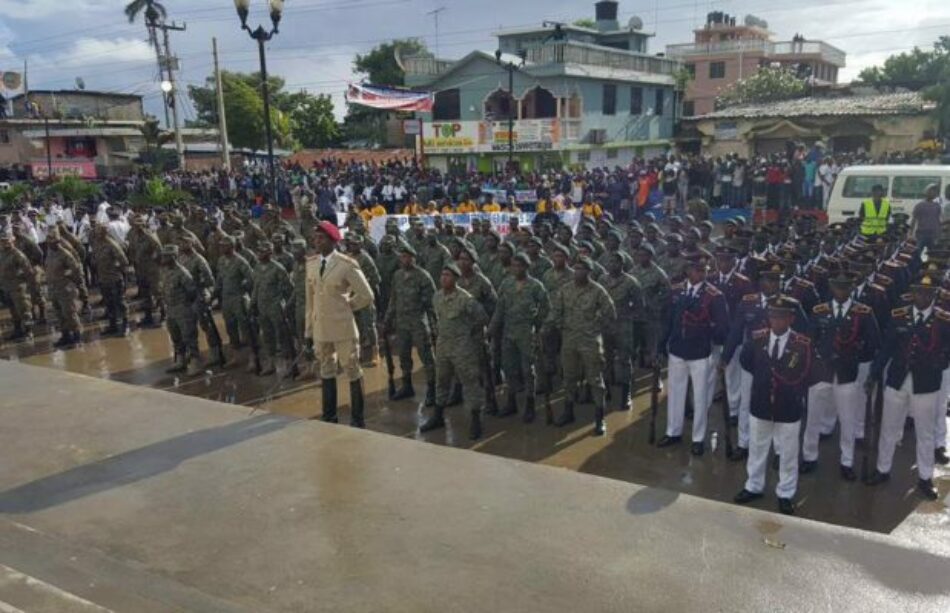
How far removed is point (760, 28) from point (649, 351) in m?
72.5

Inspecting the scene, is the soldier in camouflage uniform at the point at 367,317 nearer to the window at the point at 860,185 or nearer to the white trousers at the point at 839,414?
the white trousers at the point at 839,414

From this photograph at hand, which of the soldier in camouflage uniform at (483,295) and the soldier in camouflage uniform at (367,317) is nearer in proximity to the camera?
the soldier in camouflage uniform at (483,295)

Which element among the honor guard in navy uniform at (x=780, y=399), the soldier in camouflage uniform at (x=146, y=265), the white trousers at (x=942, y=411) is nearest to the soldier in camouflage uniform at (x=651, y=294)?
the honor guard in navy uniform at (x=780, y=399)

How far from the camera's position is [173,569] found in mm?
4059

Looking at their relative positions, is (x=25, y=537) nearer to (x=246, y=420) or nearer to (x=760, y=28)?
(x=246, y=420)

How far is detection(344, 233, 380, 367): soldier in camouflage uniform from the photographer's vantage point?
9883 millimetres

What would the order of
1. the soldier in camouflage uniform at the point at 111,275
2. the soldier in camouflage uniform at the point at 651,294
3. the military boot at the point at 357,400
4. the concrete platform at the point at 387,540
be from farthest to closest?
the soldier in camouflage uniform at the point at 111,275 < the soldier in camouflage uniform at the point at 651,294 < the military boot at the point at 357,400 < the concrete platform at the point at 387,540

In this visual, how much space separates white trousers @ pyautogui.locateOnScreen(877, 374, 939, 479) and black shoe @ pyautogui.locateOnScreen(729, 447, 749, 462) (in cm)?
108

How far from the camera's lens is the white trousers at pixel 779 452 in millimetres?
5820

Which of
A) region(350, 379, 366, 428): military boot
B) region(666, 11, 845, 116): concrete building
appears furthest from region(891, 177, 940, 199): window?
region(666, 11, 845, 116): concrete building

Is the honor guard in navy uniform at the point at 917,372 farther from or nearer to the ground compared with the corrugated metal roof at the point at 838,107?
nearer to the ground

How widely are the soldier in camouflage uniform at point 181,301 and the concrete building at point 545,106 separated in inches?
869

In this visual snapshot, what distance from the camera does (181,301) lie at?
9.97 metres

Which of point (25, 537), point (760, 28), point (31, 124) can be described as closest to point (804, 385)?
point (25, 537)
